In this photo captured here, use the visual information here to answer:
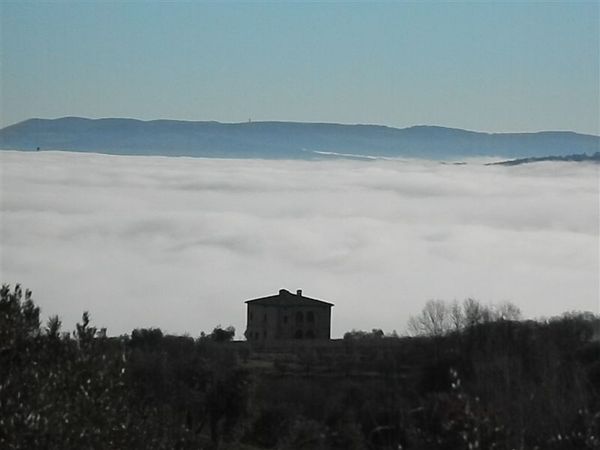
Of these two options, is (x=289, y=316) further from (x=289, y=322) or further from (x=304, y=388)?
(x=304, y=388)

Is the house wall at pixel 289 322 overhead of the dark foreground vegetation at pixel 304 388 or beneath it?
overhead

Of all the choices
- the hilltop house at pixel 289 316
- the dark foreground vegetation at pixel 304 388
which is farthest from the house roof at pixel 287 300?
the dark foreground vegetation at pixel 304 388

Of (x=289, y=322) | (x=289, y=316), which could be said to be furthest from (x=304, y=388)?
(x=289, y=316)

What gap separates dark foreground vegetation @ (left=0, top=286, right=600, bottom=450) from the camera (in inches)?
535

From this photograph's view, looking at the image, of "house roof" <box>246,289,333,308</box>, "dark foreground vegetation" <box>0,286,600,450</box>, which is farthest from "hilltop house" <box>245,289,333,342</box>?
"dark foreground vegetation" <box>0,286,600,450</box>

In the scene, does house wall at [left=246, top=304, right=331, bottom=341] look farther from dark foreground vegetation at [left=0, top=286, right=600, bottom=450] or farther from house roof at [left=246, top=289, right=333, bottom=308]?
dark foreground vegetation at [left=0, top=286, right=600, bottom=450]

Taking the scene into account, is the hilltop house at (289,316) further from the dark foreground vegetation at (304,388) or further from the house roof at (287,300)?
the dark foreground vegetation at (304,388)

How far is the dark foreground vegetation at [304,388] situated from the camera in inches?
535

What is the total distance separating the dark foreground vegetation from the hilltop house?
9.56 ft

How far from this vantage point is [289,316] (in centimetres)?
4494

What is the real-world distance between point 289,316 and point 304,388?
13.2 metres

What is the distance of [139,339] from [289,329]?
1241cm

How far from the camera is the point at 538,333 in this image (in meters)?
33.8

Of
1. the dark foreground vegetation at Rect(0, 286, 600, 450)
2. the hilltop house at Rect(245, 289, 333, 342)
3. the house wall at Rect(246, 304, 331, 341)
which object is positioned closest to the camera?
the dark foreground vegetation at Rect(0, 286, 600, 450)
